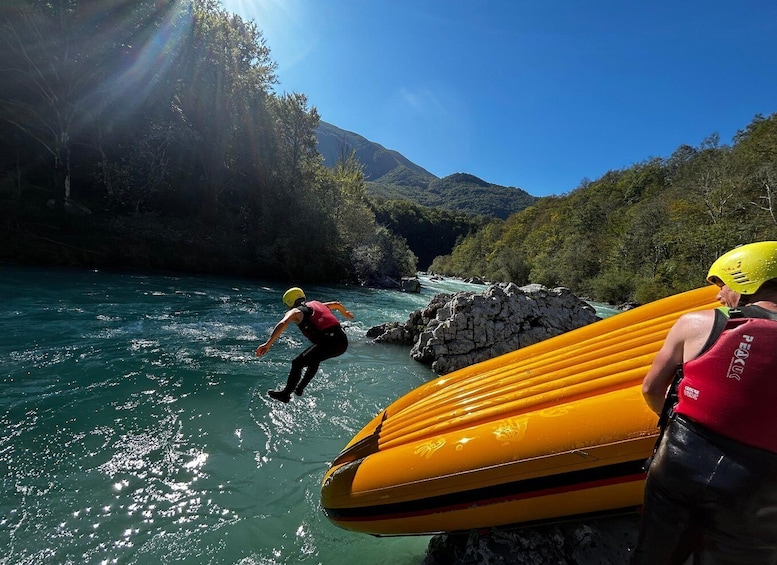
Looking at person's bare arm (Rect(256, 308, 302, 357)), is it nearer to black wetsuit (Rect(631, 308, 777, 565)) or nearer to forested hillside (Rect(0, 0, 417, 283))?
black wetsuit (Rect(631, 308, 777, 565))

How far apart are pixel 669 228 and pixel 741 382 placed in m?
31.0

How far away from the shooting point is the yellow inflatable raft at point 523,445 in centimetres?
202

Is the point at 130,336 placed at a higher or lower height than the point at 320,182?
lower

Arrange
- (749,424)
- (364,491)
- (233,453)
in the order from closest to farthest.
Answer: (749,424) → (364,491) → (233,453)

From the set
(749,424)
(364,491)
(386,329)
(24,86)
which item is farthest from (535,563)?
(24,86)

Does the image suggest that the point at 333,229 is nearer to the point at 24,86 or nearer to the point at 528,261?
the point at 24,86

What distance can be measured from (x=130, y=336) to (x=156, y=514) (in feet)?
21.2

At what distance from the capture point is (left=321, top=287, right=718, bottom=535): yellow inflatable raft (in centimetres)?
202

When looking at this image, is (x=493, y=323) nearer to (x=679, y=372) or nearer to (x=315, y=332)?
(x=315, y=332)

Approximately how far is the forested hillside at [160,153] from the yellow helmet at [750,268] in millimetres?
22939

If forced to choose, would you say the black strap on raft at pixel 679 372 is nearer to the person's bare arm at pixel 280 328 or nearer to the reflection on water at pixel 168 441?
the reflection on water at pixel 168 441

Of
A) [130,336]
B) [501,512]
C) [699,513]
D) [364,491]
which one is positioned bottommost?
[130,336]

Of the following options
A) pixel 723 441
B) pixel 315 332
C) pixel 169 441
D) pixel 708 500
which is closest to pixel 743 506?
pixel 708 500

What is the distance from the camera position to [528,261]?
45.5 metres
